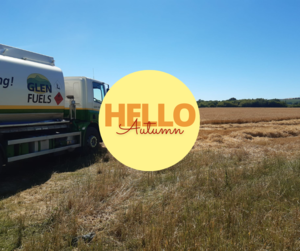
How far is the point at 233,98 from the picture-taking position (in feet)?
354

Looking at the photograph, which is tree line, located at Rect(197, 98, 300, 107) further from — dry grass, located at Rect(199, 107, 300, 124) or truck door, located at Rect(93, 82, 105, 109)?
truck door, located at Rect(93, 82, 105, 109)

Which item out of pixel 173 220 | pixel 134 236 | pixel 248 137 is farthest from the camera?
pixel 248 137

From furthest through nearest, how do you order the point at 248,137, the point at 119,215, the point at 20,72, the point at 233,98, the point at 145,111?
the point at 233,98
the point at 248,137
the point at 145,111
the point at 20,72
the point at 119,215

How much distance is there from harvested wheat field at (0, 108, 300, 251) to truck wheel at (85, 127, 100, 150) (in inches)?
134

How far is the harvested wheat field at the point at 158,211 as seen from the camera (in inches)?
132

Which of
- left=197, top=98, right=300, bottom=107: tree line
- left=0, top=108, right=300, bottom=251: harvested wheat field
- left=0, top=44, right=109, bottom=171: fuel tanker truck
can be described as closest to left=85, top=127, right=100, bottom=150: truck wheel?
left=0, top=44, right=109, bottom=171: fuel tanker truck

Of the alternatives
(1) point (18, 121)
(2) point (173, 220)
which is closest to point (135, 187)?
(2) point (173, 220)

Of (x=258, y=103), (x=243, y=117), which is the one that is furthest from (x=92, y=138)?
(x=258, y=103)

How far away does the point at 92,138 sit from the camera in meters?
10.8

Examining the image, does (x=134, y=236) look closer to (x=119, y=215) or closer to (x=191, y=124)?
(x=119, y=215)

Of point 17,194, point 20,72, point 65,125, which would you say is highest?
point 20,72

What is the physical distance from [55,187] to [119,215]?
2.97m

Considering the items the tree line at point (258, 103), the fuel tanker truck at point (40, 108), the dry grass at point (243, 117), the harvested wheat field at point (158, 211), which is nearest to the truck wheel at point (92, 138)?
the fuel tanker truck at point (40, 108)

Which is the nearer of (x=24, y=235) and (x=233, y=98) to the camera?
(x=24, y=235)
